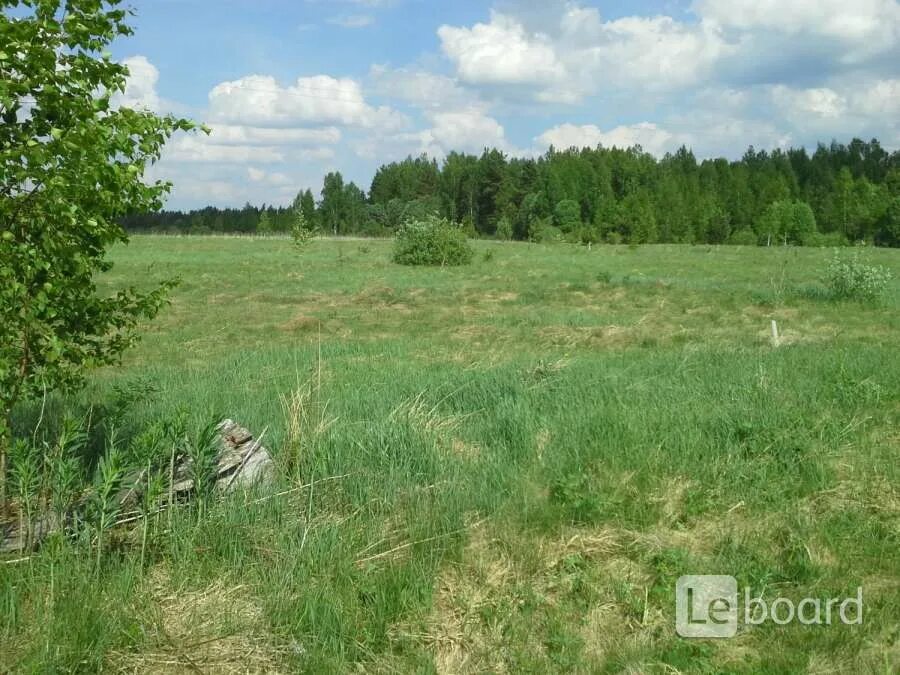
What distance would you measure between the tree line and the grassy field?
202 ft

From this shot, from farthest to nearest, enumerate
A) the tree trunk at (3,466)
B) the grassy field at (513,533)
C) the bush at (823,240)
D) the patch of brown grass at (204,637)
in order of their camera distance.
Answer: the bush at (823,240) < the tree trunk at (3,466) < the grassy field at (513,533) < the patch of brown grass at (204,637)

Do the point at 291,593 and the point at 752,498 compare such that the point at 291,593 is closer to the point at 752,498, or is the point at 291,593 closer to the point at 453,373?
the point at 752,498

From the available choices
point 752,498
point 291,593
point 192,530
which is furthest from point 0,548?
point 752,498

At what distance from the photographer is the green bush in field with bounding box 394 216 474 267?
37.9m

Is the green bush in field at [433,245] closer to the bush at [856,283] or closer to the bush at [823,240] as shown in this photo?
the bush at [856,283]

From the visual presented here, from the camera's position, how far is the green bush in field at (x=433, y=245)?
124ft

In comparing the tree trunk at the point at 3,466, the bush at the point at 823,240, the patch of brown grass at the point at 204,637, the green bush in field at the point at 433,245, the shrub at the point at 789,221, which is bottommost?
the patch of brown grass at the point at 204,637

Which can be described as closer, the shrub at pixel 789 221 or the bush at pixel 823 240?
the bush at pixel 823 240

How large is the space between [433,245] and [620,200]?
234 ft

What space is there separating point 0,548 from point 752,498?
4.84 m

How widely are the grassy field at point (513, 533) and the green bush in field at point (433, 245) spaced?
27.9 meters

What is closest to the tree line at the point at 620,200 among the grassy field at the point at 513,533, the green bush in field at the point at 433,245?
the green bush in field at the point at 433,245

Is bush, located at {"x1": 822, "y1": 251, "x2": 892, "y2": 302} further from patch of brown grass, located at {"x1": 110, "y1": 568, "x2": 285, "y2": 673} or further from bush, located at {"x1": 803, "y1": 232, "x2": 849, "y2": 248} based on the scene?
bush, located at {"x1": 803, "y1": 232, "x2": 849, "y2": 248}

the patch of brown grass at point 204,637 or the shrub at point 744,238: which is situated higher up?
the shrub at point 744,238
